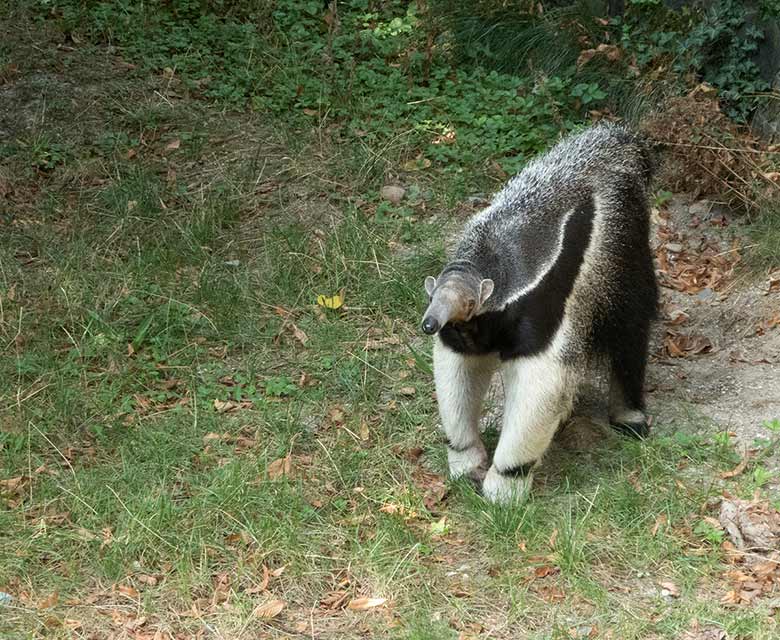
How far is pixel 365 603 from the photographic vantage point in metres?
5.29

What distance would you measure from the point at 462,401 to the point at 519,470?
0.46 meters

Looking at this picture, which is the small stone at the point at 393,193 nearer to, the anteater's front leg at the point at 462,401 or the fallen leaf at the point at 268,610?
the anteater's front leg at the point at 462,401

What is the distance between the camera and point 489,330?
5.62 metres

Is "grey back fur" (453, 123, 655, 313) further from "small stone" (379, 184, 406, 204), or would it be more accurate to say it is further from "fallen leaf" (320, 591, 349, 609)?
"small stone" (379, 184, 406, 204)

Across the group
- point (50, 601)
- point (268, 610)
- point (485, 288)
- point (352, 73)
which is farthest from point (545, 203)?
point (352, 73)

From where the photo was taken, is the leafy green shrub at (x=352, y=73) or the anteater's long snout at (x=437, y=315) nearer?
the anteater's long snout at (x=437, y=315)

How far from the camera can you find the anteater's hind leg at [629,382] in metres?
6.66

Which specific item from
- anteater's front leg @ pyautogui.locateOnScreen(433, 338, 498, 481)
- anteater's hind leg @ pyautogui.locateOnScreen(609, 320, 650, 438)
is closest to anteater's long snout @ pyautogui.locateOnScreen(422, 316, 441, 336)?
anteater's front leg @ pyautogui.locateOnScreen(433, 338, 498, 481)

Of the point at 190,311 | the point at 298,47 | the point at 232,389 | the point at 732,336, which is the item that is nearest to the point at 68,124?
the point at 298,47

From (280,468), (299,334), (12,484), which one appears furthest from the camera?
(299,334)

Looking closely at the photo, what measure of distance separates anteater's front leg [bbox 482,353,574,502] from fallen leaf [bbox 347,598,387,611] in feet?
3.10

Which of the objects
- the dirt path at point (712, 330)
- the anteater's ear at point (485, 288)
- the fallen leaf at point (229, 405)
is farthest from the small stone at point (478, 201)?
the anteater's ear at point (485, 288)

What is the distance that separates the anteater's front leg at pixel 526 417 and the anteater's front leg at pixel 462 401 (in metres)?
0.16

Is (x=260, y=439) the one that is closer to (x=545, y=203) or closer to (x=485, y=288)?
(x=485, y=288)
